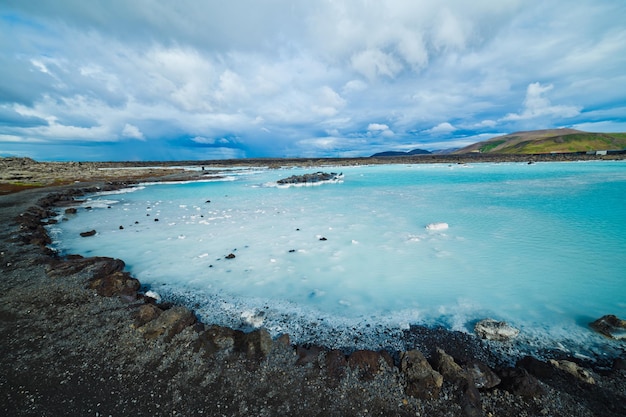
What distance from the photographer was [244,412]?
4.02 m

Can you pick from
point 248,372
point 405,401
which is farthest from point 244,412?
point 405,401

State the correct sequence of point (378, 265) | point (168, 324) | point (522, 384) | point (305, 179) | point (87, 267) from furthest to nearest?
point (305, 179) < point (378, 265) < point (87, 267) < point (168, 324) < point (522, 384)

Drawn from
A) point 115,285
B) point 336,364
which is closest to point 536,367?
point 336,364

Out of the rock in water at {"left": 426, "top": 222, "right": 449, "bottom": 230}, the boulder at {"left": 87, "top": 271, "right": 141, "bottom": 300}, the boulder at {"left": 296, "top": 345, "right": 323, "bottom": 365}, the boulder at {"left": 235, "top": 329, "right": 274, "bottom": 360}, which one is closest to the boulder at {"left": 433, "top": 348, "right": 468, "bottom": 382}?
the boulder at {"left": 296, "top": 345, "right": 323, "bottom": 365}

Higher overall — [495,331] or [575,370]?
[575,370]

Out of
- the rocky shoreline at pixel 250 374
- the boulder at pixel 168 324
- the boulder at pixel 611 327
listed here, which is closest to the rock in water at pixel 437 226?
the boulder at pixel 611 327

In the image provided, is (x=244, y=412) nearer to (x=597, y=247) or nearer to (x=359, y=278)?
(x=359, y=278)

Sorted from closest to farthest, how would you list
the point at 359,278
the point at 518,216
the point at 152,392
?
the point at 152,392, the point at 359,278, the point at 518,216

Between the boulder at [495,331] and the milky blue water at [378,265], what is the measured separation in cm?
35

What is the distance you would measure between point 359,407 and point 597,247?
1318cm

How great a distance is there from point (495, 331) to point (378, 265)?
4.37 m

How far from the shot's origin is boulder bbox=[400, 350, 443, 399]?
4262 mm

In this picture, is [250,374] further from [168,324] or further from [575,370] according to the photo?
[575,370]

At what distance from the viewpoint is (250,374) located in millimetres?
4688
